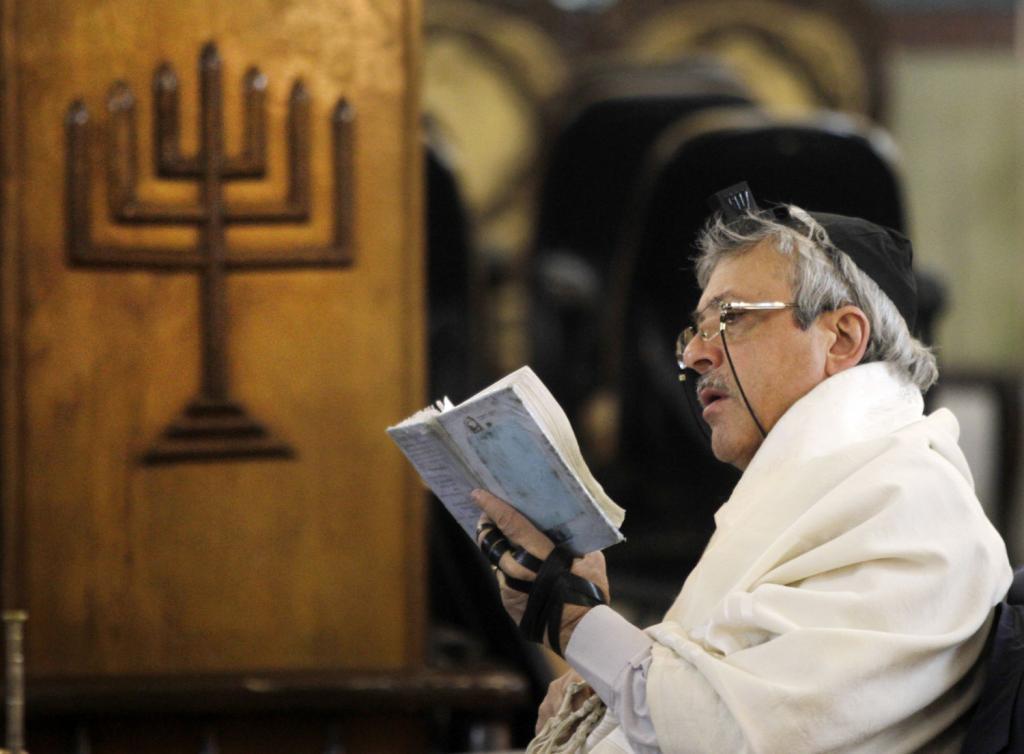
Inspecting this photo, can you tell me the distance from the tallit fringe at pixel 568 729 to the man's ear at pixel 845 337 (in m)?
0.55

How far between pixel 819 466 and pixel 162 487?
1.52 metres

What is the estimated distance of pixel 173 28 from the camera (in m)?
3.29

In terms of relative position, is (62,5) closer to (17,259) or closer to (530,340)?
(17,259)

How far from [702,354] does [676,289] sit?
9.24ft

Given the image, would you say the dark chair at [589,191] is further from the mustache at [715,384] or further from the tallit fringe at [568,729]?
the tallit fringe at [568,729]

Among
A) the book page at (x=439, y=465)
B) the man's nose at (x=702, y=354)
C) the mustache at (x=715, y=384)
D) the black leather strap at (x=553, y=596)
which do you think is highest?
the man's nose at (x=702, y=354)

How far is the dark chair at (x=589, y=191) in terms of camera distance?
6.48 m

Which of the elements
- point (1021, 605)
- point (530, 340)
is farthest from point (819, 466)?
point (530, 340)

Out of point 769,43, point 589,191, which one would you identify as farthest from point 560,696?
point 769,43

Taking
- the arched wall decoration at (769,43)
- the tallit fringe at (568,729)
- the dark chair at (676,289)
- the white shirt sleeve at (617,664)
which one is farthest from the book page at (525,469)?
the arched wall decoration at (769,43)

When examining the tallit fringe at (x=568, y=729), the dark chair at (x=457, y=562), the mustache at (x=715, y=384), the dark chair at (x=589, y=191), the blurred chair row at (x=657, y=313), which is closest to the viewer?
the tallit fringe at (x=568, y=729)

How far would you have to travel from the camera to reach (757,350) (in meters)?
2.35

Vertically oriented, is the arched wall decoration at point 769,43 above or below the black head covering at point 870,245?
above

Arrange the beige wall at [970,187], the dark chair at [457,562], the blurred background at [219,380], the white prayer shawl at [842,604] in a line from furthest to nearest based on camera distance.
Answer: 1. the beige wall at [970,187]
2. the dark chair at [457,562]
3. the blurred background at [219,380]
4. the white prayer shawl at [842,604]
